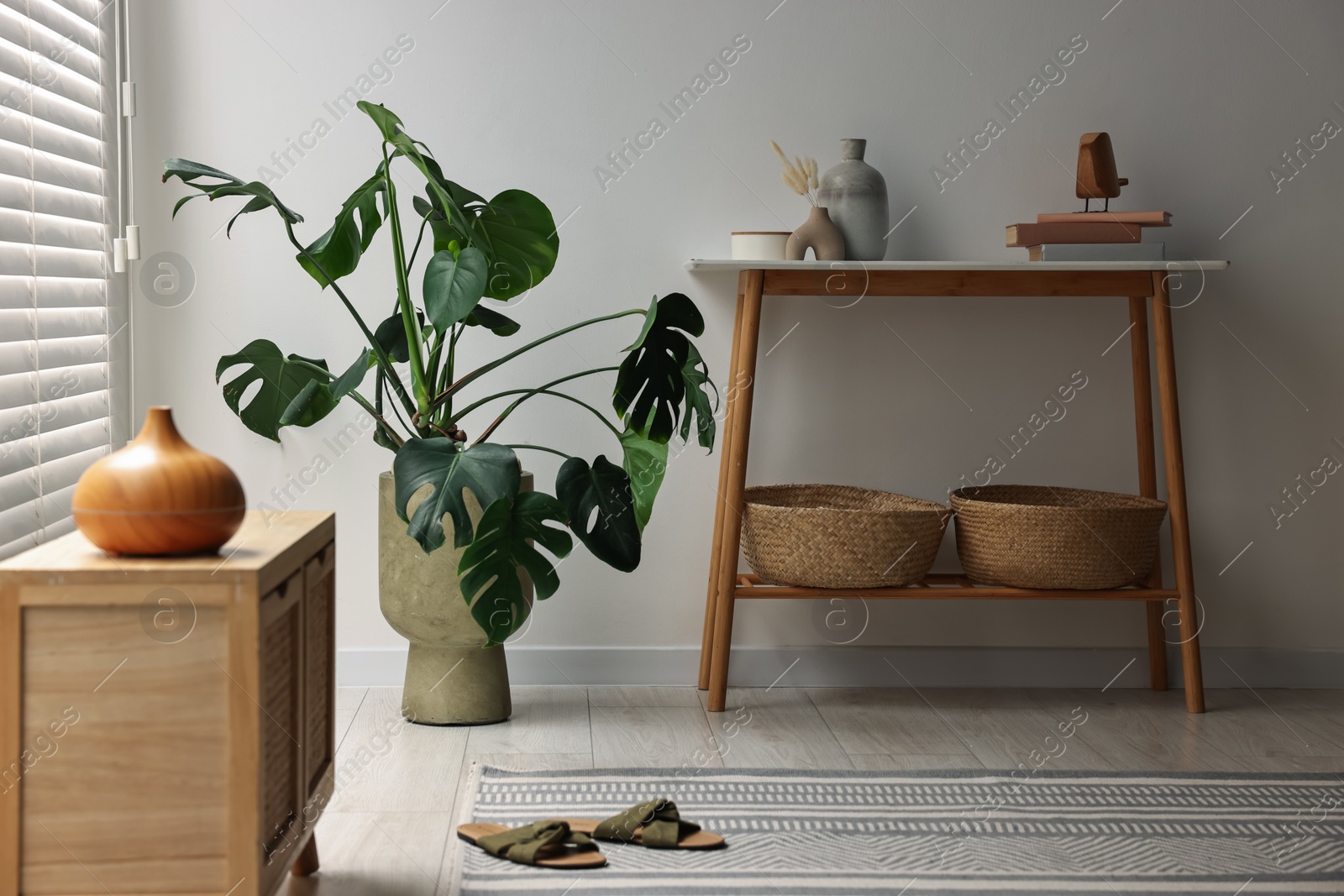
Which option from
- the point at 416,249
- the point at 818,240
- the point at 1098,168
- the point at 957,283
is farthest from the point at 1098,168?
the point at 416,249

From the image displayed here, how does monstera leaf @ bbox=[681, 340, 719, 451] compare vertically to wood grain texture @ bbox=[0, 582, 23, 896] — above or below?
above

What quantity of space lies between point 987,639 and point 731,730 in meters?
0.74

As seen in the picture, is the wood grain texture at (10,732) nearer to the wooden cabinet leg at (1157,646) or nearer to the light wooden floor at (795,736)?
the light wooden floor at (795,736)

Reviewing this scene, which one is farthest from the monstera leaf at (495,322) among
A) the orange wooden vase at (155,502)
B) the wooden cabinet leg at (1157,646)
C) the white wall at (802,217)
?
the wooden cabinet leg at (1157,646)

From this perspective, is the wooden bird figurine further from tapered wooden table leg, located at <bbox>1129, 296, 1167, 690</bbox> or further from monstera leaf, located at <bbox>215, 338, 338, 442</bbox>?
monstera leaf, located at <bbox>215, 338, 338, 442</bbox>

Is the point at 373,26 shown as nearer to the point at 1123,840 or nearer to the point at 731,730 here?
the point at 731,730

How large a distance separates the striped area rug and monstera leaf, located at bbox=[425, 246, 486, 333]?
0.79 m

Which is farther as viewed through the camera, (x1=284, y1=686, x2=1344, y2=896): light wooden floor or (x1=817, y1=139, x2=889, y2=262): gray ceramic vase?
(x1=817, y1=139, x2=889, y2=262): gray ceramic vase

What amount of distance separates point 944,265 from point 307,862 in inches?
62.3

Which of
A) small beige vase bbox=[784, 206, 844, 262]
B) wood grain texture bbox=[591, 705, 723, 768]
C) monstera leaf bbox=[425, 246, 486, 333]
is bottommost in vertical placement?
wood grain texture bbox=[591, 705, 723, 768]

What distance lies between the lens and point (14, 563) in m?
1.14

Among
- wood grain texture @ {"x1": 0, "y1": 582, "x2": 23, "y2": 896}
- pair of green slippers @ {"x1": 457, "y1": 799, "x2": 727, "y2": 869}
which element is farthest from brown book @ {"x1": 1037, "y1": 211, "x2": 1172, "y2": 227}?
wood grain texture @ {"x1": 0, "y1": 582, "x2": 23, "y2": 896}

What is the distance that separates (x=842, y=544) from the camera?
228 centimetres

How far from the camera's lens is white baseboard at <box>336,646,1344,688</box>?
2.54 metres
